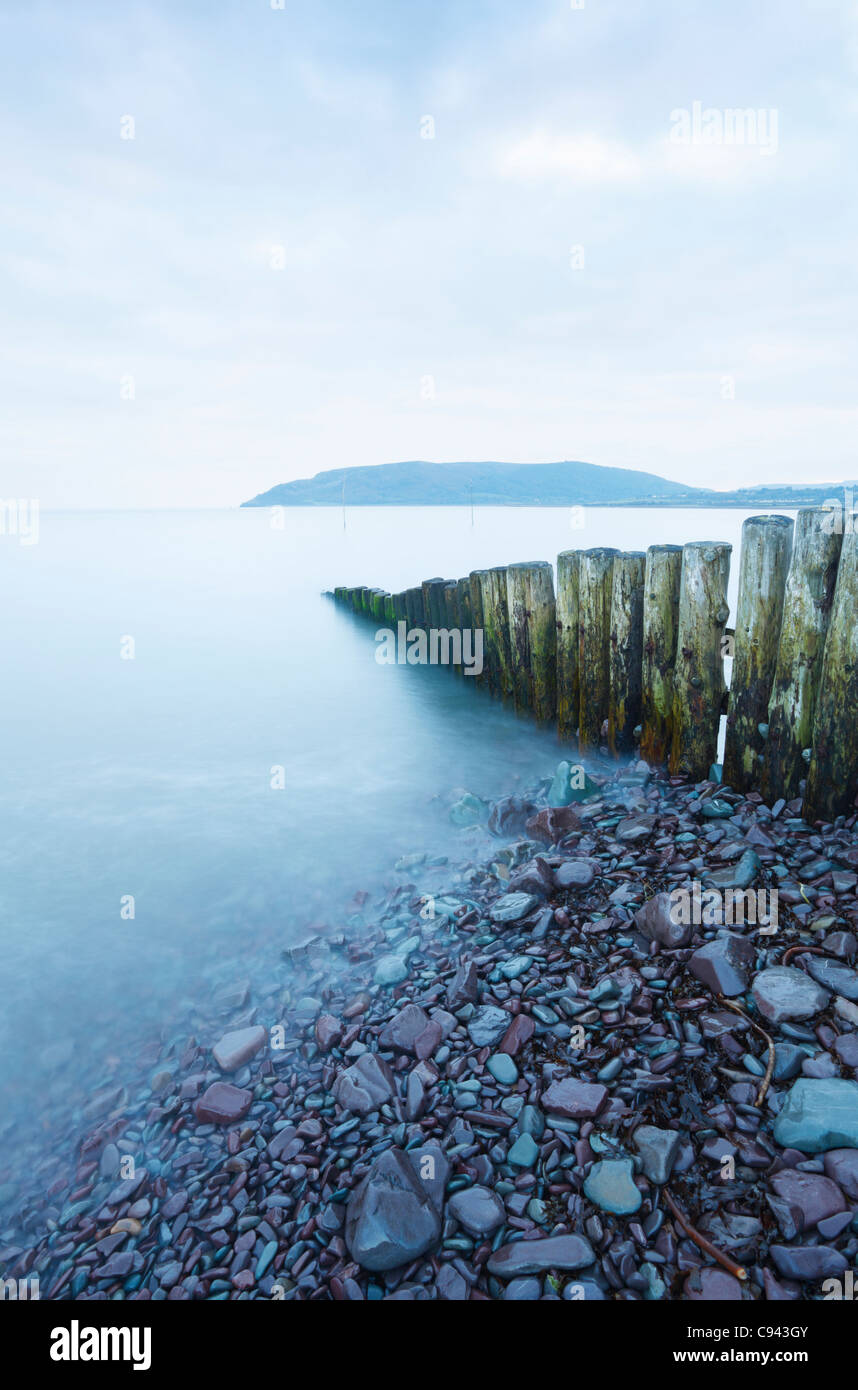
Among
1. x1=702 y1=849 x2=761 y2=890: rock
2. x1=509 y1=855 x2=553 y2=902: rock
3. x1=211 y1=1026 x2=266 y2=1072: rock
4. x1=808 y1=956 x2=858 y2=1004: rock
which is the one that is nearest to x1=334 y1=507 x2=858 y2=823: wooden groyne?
x1=702 y1=849 x2=761 y2=890: rock

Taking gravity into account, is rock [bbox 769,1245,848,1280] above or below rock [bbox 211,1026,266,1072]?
above

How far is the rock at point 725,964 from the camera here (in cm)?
336

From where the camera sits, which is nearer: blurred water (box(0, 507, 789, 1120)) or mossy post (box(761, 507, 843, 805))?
mossy post (box(761, 507, 843, 805))

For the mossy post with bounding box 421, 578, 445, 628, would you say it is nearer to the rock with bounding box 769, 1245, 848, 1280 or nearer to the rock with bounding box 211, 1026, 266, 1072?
the rock with bounding box 211, 1026, 266, 1072

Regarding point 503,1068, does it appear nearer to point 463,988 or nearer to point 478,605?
point 463,988

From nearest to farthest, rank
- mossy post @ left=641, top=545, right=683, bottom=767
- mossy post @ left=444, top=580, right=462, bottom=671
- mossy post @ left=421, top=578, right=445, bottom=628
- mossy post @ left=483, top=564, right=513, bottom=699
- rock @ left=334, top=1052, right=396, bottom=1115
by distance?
rock @ left=334, top=1052, right=396, bottom=1115 → mossy post @ left=641, top=545, right=683, bottom=767 → mossy post @ left=483, top=564, right=513, bottom=699 → mossy post @ left=444, top=580, right=462, bottom=671 → mossy post @ left=421, top=578, right=445, bottom=628

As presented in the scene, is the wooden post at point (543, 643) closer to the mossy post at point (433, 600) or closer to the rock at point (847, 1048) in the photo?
the mossy post at point (433, 600)

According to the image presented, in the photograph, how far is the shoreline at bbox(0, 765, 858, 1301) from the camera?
2502 millimetres

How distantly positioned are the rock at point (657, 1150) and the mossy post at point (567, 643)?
5023 millimetres

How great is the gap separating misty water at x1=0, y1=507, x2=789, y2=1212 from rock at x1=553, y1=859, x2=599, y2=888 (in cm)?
169

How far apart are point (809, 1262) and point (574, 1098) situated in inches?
37.5

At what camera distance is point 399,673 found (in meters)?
13.8
